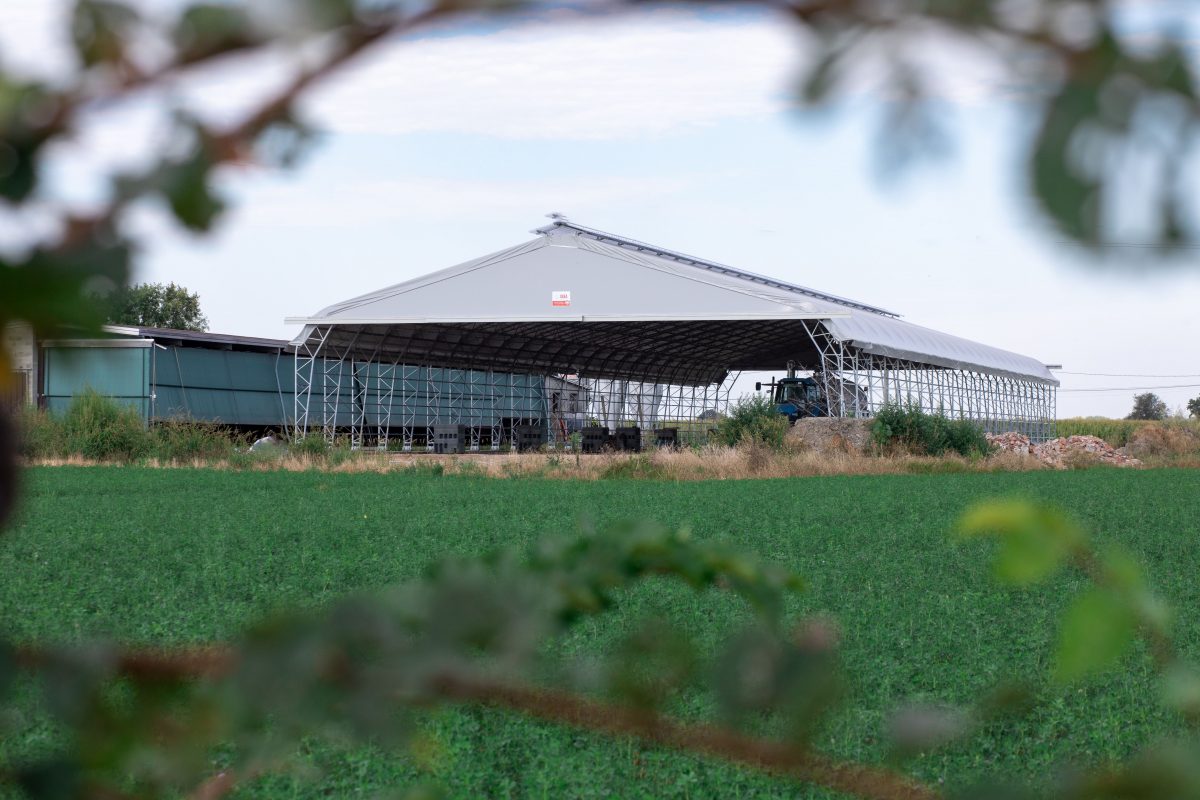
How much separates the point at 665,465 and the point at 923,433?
7.98 meters

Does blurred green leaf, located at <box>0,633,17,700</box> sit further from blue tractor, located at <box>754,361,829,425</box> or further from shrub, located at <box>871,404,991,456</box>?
blue tractor, located at <box>754,361,829,425</box>

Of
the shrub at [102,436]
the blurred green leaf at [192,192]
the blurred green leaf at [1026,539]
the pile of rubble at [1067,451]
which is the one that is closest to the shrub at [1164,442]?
the pile of rubble at [1067,451]

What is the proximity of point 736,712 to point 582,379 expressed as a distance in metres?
46.0

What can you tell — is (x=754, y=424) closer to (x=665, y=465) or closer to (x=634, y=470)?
(x=665, y=465)

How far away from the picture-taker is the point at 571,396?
47594 millimetres

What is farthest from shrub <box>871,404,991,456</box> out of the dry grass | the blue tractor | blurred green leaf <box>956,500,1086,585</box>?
blurred green leaf <box>956,500,1086,585</box>

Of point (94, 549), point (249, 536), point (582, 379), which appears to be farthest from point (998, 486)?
point (582, 379)

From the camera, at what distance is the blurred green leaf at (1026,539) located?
502mm

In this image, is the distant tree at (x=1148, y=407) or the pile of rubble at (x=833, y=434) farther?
the distant tree at (x=1148, y=407)

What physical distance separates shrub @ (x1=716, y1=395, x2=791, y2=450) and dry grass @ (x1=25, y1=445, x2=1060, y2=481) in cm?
46

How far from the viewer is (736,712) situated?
1.97 feet

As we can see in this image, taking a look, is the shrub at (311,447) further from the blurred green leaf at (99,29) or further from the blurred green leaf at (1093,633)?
the blurred green leaf at (1093,633)

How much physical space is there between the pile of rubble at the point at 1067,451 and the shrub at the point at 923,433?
223 centimetres

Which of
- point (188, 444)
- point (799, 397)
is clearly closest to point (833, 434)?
point (799, 397)
